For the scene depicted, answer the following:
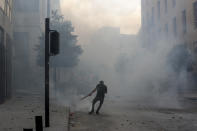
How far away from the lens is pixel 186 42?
24594 millimetres

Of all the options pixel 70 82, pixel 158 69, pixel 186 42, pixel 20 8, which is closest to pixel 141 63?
pixel 158 69

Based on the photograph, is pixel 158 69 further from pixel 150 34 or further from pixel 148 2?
pixel 148 2

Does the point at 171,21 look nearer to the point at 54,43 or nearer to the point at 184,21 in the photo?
the point at 184,21

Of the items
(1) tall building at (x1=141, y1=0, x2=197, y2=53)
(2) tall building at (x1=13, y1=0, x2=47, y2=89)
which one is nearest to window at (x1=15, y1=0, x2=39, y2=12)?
(2) tall building at (x1=13, y1=0, x2=47, y2=89)

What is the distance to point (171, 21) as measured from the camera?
28859 mm

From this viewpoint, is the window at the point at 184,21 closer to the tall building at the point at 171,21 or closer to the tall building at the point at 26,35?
the tall building at the point at 171,21

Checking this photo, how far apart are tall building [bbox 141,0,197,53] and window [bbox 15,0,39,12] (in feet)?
44.4

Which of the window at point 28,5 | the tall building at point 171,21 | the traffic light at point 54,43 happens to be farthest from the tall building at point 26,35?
the traffic light at point 54,43

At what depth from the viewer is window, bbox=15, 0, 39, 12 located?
2847cm

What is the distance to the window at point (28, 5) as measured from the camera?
2847 cm

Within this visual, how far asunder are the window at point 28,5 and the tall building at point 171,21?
44.4 feet

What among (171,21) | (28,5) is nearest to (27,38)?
(28,5)

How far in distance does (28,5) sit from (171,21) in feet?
48.6

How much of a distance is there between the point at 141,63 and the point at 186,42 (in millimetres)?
4604
